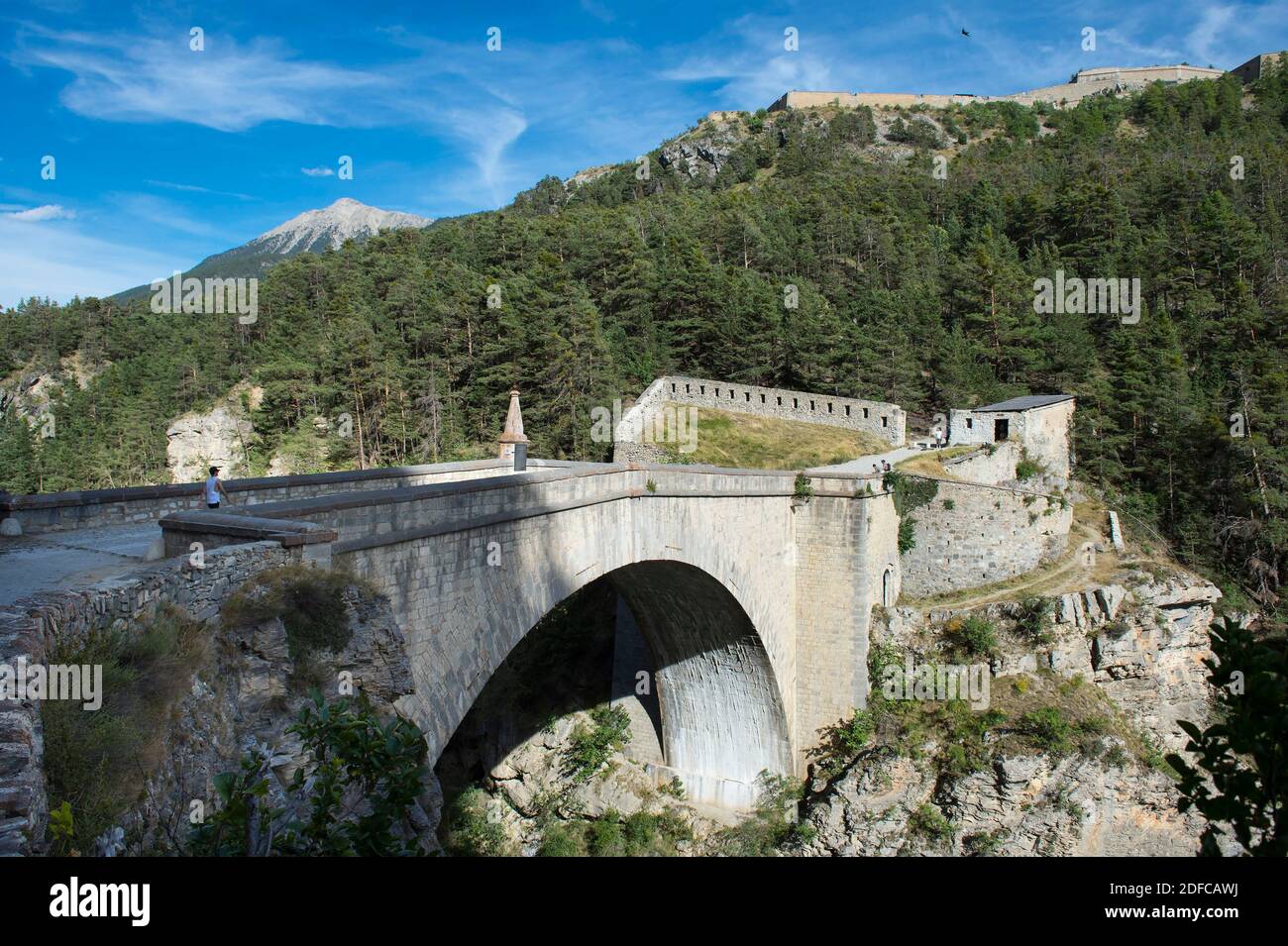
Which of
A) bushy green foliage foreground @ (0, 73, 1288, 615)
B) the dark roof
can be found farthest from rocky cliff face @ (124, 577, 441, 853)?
the dark roof

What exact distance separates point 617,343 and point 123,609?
34.1m

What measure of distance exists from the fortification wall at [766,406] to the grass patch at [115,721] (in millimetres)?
26240

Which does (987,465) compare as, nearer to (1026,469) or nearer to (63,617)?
(1026,469)

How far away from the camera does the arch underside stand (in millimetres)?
19594

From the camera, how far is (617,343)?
3912 cm

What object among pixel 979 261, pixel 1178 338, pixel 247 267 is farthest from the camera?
pixel 247 267

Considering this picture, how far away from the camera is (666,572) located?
58.9 ft

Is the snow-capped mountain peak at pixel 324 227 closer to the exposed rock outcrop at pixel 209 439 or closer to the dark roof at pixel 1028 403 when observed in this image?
the exposed rock outcrop at pixel 209 439

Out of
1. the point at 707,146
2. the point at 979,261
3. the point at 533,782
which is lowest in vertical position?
the point at 533,782

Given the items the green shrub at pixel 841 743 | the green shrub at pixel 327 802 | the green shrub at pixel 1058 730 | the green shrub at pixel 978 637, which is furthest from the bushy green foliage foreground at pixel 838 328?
the green shrub at pixel 327 802

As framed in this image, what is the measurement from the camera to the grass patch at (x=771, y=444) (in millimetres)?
29953
